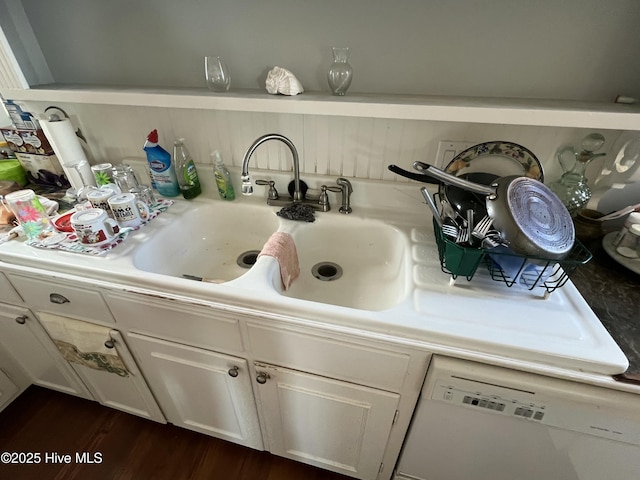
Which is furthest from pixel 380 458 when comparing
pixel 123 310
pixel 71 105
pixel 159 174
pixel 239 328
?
pixel 71 105

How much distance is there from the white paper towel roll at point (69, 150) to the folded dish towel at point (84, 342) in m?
0.52

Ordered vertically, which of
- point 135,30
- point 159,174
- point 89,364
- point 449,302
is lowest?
point 89,364

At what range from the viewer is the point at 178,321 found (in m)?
0.84

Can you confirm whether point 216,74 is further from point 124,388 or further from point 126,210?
point 124,388

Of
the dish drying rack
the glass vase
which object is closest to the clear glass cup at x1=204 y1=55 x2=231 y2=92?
the glass vase

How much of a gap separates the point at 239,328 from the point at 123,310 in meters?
0.38

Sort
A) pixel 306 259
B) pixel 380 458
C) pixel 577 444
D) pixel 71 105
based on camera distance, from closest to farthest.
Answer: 1. pixel 577 444
2. pixel 380 458
3. pixel 306 259
4. pixel 71 105

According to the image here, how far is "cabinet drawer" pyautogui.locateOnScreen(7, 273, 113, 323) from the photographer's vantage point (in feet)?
2.91

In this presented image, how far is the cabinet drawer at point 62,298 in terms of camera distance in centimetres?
89

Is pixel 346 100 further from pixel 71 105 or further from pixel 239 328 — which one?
pixel 71 105

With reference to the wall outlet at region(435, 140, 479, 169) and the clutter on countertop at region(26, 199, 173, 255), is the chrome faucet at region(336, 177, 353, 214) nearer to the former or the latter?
the wall outlet at region(435, 140, 479, 169)

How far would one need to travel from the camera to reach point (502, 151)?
890 mm

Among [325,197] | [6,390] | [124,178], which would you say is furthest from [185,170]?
[6,390]

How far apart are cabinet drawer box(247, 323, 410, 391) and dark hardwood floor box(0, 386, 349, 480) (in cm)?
71
